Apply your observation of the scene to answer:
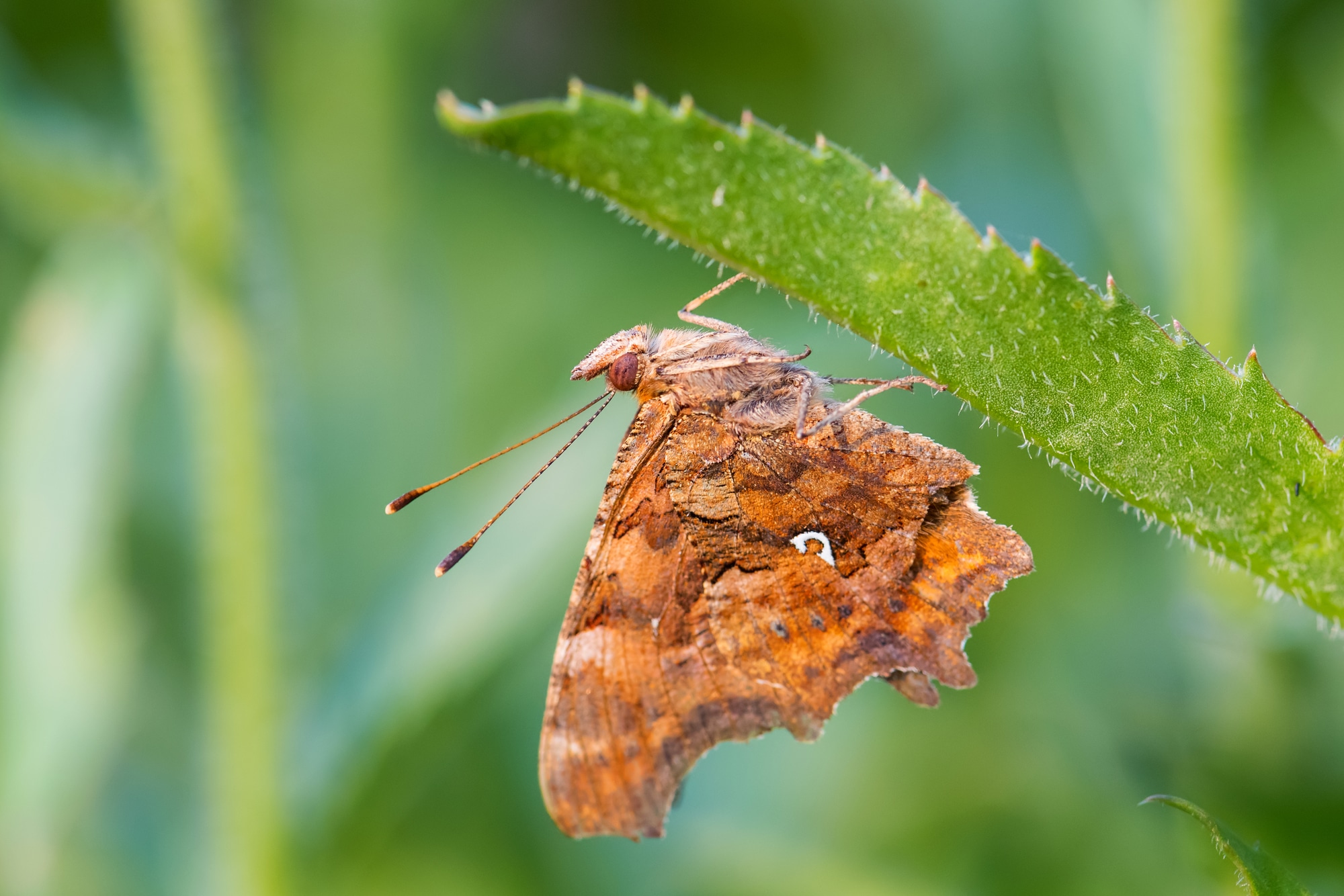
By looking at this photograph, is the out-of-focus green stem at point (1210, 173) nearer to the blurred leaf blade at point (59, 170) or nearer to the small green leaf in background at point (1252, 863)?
the small green leaf in background at point (1252, 863)

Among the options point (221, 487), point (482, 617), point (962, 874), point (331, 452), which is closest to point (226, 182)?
point (221, 487)

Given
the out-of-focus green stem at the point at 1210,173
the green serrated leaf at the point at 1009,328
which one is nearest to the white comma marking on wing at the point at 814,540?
the green serrated leaf at the point at 1009,328

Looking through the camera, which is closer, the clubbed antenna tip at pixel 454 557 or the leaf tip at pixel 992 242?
the leaf tip at pixel 992 242

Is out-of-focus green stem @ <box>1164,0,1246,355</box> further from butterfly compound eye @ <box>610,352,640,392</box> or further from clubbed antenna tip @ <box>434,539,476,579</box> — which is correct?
clubbed antenna tip @ <box>434,539,476,579</box>

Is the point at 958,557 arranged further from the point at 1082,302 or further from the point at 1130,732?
the point at 1130,732

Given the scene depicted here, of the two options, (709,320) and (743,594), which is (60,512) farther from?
(743,594)

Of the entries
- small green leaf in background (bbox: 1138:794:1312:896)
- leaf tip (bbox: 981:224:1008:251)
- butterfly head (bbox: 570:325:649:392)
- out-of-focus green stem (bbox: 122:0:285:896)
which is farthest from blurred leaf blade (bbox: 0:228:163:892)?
small green leaf in background (bbox: 1138:794:1312:896)

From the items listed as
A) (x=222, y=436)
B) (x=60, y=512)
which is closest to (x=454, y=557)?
(x=222, y=436)
